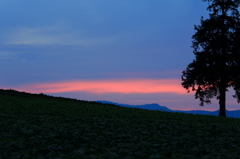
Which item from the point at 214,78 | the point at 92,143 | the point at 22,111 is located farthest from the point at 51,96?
the point at 92,143

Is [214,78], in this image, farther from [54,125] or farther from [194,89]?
[54,125]

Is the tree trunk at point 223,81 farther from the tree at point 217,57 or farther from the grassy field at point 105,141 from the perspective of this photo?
the grassy field at point 105,141

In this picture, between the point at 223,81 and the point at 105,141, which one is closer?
the point at 105,141

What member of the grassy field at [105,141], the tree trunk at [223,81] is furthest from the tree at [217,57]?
the grassy field at [105,141]

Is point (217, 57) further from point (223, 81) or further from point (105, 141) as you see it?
point (105, 141)

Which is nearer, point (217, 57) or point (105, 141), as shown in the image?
point (105, 141)

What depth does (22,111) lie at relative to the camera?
1939 cm

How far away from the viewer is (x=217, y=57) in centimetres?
3319

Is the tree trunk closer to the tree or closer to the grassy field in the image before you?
the tree

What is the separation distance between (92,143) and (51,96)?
2537cm

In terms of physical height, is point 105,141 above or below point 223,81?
below

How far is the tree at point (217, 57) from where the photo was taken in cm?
3228

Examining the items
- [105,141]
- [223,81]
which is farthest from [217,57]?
[105,141]

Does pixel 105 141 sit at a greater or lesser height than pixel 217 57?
lesser
